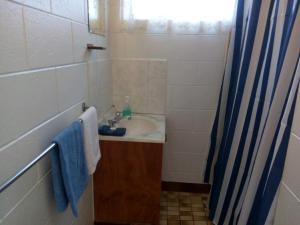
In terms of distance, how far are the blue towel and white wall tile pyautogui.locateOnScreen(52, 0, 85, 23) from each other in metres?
0.50

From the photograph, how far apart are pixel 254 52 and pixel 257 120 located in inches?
15.2

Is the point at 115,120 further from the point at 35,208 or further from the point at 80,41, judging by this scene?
the point at 35,208

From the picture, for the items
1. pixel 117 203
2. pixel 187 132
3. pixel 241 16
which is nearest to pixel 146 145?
pixel 117 203

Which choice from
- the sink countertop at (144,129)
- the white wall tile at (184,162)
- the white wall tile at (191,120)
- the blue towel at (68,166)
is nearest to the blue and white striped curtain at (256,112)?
the white wall tile at (191,120)

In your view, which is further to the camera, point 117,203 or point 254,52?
point 117,203

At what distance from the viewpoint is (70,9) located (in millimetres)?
1122

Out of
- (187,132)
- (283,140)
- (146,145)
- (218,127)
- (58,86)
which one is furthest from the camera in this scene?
(187,132)

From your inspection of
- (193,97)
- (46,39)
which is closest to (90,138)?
(46,39)

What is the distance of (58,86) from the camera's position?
104 centimetres

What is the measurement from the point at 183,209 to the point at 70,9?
174 cm

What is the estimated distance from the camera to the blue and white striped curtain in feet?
3.11

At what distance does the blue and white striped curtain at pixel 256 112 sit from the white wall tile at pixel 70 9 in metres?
0.96

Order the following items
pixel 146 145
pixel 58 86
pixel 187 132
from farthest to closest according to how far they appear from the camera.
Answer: pixel 187 132, pixel 146 145, pixel 58 86

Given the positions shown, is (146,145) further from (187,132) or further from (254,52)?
(254,52)
